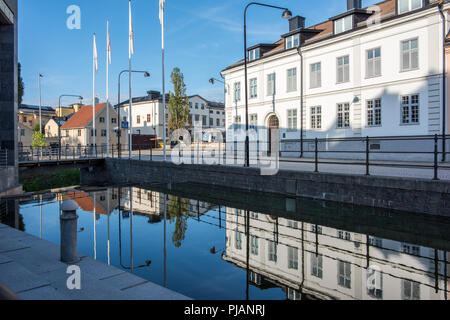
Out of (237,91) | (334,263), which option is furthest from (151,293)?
(237,91)

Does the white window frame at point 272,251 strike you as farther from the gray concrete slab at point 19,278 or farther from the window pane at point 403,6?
the window pane at point 403,6

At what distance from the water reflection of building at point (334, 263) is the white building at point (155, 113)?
55509mm

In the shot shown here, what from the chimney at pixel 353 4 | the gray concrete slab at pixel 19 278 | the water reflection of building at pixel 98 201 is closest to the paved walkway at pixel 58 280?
the gray concrete slab at pixel 19 278

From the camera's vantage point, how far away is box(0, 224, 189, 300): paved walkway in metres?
3.76

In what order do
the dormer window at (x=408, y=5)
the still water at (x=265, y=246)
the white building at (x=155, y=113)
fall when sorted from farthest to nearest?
the white building at (x=155, y=113) → the dormer window at (x=408, y=5) → the still water at (x=265, y=246)

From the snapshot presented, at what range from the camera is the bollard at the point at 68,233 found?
497 cm

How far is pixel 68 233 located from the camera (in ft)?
16.3

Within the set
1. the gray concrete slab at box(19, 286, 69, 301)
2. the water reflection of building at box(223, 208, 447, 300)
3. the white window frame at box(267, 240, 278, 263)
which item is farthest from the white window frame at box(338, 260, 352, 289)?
the gray concrete slab at box(19, 286, 69, 301)

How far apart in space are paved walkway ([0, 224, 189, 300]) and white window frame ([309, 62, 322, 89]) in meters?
23.4

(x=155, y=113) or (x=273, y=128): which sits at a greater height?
(x=155, y=113)

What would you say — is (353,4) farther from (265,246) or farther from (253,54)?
(265,246)

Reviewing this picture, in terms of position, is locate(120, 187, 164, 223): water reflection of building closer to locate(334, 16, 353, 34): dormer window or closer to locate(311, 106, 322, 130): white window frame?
locate(311, 106, 322, 130): white window frame

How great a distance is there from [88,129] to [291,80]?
149ft
